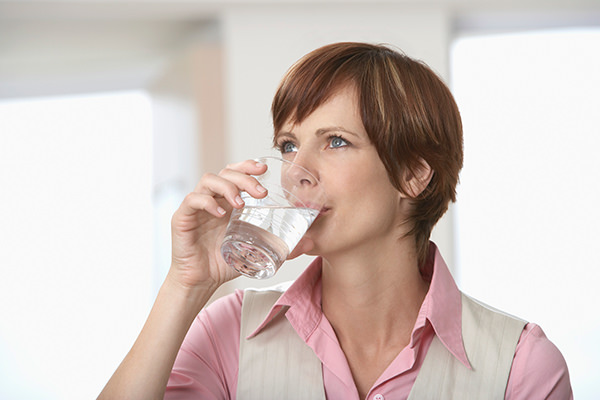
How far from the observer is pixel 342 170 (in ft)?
4.32

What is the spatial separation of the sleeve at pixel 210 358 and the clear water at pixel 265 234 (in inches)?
12.6

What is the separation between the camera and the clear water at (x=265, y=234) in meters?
1.11

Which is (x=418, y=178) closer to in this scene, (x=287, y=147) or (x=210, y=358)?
(x=287, y=147)

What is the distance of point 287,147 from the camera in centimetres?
140

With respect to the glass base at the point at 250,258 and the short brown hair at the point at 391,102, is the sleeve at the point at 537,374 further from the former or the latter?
the glass base at the point at 250,258

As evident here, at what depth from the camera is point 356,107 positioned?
1.35m

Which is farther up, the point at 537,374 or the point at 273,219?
the point at 273,219

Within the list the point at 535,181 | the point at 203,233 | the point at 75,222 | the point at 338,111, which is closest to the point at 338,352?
the point at 203,233

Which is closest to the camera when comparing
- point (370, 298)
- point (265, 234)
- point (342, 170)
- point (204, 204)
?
point (265, 234)

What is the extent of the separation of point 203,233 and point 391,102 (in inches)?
17.7

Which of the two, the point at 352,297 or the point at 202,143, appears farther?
the point at 202,143

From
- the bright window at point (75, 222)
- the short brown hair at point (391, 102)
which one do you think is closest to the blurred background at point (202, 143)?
the bright window at point (75, 222)

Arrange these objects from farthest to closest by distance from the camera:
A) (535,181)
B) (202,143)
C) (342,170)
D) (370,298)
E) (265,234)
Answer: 1. (535,181)
2. (202,143)
3. (370,298)
4. (342,170)
5. (265,234)

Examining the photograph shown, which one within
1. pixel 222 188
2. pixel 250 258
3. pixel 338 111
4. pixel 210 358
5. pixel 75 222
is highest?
pixel 338 111
